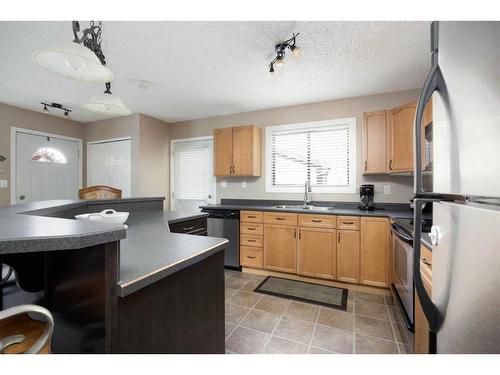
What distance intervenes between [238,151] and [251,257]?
1629mm

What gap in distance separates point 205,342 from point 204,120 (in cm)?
369

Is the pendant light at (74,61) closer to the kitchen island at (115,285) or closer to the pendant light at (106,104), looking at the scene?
the pendant light at (106,104)

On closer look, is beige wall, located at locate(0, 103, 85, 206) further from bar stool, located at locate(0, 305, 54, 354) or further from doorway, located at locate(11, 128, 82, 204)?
bar stool, located at locate(0, 305, 54, 354)

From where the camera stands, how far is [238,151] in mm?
3521

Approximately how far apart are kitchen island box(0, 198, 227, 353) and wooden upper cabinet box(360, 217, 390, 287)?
1941 millimetres

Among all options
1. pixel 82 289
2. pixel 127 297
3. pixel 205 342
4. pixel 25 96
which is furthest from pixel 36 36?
pixel 205 342

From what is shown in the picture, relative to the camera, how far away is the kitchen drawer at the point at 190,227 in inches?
75.4


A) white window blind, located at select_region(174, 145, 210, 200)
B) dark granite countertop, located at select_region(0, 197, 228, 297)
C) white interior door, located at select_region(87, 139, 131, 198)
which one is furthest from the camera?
white window blind, located at select_region(174, 145, 210, 200)

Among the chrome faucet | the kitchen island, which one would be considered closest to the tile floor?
the kitchen island

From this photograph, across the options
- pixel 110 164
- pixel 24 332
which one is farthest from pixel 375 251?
pixel 110 164

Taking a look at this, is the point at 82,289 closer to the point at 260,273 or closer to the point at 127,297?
the point at 127,297

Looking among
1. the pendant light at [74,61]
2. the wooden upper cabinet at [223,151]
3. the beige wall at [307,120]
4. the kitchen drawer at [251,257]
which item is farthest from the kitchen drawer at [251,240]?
the pendant light at [74,61]

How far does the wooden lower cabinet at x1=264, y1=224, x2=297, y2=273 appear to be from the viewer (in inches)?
111

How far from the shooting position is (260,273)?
3.03 meters
